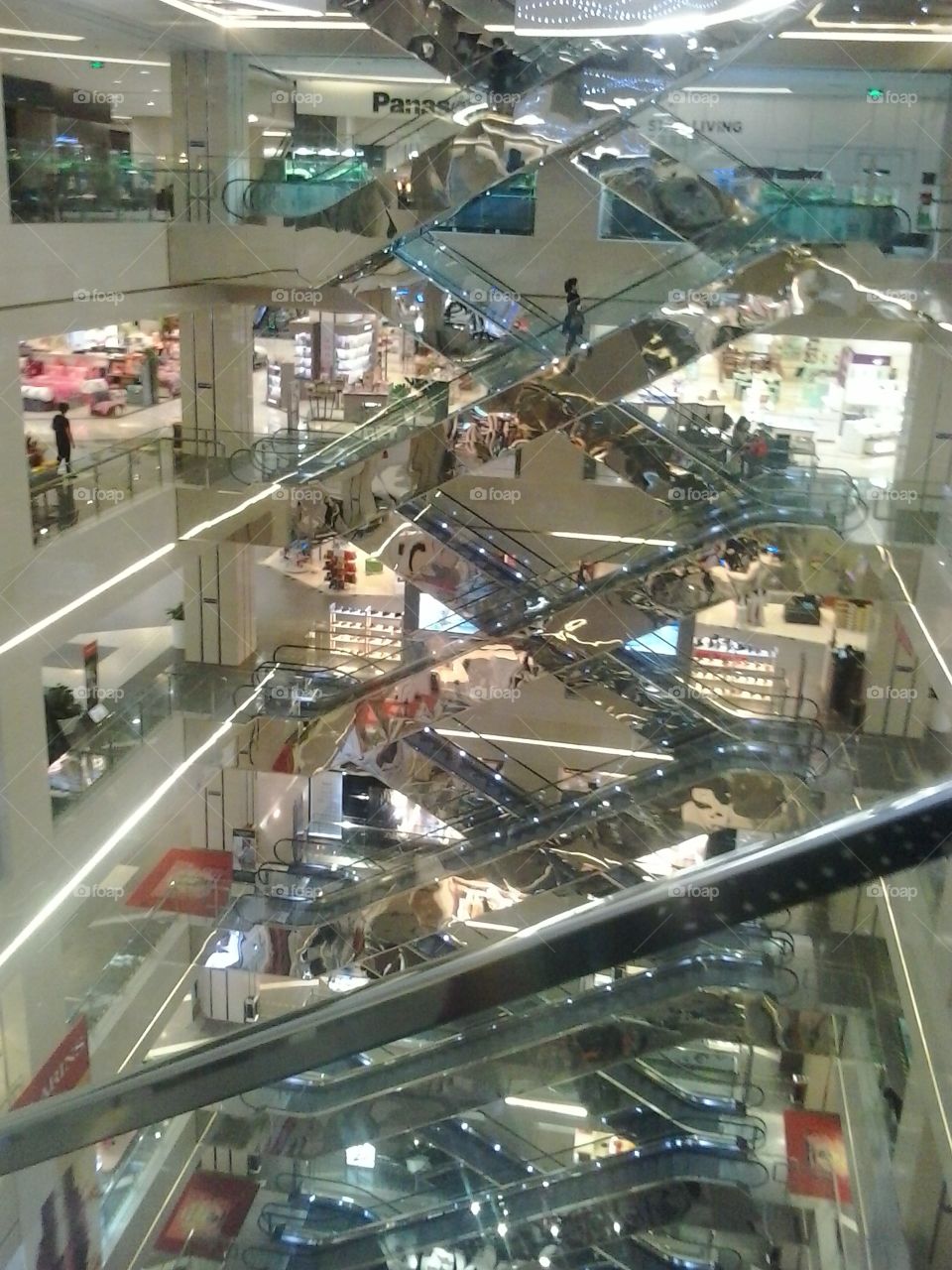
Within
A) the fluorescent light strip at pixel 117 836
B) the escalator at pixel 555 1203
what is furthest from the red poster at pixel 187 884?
the escalator at pixel 555 1203

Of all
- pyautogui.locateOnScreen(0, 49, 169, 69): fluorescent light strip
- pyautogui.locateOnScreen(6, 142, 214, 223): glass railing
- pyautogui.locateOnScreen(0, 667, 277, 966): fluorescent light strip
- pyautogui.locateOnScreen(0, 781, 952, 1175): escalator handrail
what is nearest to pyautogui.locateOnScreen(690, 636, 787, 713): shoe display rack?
pyautogui.locateOnScreen(0, 667, 277, 966): fluorescent light strip

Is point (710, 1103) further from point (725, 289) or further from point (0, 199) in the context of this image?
point (0, 199)

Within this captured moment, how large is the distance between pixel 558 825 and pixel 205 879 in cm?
128

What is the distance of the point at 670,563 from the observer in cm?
322

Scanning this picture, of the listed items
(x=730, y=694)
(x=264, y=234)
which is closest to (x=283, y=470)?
(x=264, y=234)

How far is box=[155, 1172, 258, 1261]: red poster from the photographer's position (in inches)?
63.6

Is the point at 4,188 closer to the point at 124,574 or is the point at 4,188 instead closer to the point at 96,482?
the point at 96,482

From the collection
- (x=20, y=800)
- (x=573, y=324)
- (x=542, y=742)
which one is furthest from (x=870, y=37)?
(x=20, y=800)

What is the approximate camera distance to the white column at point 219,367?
389 centimetres

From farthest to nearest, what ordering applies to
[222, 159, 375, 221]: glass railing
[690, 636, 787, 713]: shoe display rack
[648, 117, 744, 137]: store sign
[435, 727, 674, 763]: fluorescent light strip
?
[435, 727, 674, 763]: fluorescent light strip → [690, 636, 787, 713]: shoe display rack → [648, 117, 744, 137]: store sign → [222, 159, 375, 221]: glass railing

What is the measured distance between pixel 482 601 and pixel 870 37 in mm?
1969

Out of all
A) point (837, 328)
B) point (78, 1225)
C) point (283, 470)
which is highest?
point (837, 328)

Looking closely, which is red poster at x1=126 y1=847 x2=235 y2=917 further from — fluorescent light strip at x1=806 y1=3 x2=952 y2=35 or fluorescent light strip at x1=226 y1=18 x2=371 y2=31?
fluorescent light strip at x1=806 y1=3 x2=952 y2=35

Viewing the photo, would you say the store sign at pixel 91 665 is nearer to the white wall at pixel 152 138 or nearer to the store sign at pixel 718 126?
the white wall at pixel 152 138
